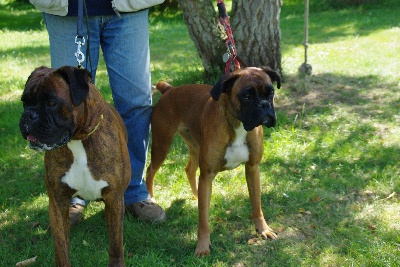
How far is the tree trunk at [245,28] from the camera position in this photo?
22.8ft

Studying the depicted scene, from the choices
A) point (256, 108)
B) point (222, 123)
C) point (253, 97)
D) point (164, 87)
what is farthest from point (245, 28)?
point (256, 108)

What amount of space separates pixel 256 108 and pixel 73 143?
128 cm

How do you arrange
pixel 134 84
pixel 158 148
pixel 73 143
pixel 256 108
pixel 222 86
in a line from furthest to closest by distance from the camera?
pixel 158 148, pixel 134 84, pixel 222 86, pixel 256 108, pixel 73 143

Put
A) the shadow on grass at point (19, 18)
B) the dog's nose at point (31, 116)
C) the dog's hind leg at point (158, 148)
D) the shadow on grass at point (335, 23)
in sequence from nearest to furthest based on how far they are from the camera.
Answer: the dog's nose at point (31, 116)
the dog's hind leg at point (158, 148)
the shadow on grass at point (335, 23)
the shadow on grass at point (19, 18)

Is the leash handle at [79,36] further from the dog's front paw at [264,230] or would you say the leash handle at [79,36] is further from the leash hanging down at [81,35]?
the dog's front paw at [264,230]

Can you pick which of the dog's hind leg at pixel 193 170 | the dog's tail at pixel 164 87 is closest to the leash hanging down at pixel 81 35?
the dog's tail at pixel 164 87

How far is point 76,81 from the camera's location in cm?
315

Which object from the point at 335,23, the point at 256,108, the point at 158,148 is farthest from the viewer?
the point at 335,23

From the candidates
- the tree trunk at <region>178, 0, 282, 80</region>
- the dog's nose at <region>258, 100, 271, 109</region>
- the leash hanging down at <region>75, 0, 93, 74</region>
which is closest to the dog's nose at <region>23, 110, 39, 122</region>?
the leash hanging down at <region>75, 0, 93, 74</region>

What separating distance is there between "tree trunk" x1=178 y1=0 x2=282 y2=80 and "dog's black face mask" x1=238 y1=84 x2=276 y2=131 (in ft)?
10.6

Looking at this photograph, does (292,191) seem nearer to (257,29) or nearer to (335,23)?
(257,29)

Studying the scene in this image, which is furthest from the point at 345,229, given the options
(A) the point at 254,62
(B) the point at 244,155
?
(A) the point at 254,62

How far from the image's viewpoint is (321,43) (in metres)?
11.2

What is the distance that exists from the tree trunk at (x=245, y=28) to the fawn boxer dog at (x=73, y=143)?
3.45 meters
